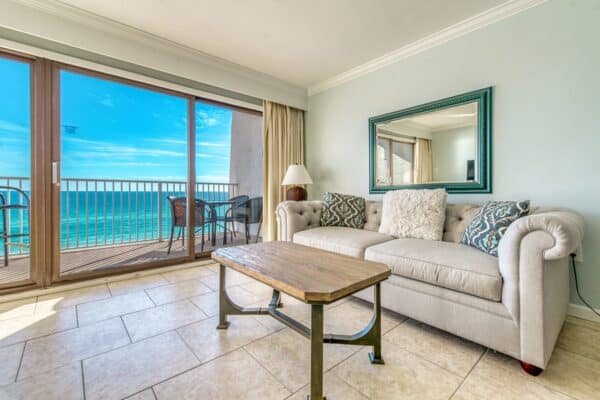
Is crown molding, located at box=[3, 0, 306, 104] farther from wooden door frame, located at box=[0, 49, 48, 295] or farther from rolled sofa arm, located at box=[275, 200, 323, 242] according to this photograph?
rolled sofa arm, located at box=[275, 200, 323, 242]

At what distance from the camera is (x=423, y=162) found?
2672mm

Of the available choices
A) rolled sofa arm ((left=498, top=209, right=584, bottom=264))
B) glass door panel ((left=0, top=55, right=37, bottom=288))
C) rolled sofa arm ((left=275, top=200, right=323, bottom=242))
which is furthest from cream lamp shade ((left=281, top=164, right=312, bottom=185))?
glass door panel ((left=0, top=55, right=37, bottom=288))

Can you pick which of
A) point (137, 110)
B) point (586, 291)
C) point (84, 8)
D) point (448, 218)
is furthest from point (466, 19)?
point (137, 110)

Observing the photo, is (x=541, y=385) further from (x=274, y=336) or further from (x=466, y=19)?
(x=466, y=19)

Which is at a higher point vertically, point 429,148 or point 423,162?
point 429,148

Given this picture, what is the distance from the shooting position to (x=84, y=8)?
2.16 metres

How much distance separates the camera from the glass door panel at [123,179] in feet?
10.6

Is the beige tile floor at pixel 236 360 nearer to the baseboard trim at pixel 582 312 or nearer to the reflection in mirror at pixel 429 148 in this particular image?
the baseboard trim at pixel 582 312

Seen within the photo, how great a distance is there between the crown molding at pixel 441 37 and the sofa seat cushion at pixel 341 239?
196 centimetres

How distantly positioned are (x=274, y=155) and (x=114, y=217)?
107 inches

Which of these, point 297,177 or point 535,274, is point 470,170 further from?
point 297,177

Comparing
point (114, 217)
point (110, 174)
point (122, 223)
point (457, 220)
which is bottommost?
point (122, 223)

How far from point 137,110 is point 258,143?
2038mm

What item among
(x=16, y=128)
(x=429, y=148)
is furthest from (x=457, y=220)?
(x=16, y=128)
